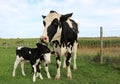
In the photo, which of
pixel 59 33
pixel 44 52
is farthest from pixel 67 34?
pixel 44 52

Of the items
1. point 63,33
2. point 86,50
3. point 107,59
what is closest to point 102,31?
point 107,59

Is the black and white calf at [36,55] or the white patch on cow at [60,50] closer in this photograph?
the black and white calf at [36,55]

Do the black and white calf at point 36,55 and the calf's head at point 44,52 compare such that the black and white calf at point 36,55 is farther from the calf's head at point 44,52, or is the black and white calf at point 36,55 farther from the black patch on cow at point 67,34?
the black patch on cow at point 67,34

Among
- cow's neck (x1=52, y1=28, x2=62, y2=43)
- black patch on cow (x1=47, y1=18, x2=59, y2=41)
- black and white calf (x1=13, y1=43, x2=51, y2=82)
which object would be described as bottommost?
black and white calf (x1=13, y1=43, x2=51, y2=82)

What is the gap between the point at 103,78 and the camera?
13.5m

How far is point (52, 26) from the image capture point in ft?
38.9

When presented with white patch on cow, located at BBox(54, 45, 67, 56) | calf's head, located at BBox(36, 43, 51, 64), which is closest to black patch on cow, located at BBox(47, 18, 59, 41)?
calf's head, located at BBox(36, 43, 51, 64)

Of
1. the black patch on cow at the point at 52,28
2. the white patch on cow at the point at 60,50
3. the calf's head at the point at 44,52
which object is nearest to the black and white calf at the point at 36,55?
the calf's head at the point at 44,52

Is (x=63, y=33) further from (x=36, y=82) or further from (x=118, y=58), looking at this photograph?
(x=118, y=58)

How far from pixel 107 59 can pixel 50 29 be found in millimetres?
9362

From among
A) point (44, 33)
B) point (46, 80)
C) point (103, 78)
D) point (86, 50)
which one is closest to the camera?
point (44, 33)

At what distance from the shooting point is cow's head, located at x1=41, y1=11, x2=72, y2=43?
11.5 metres

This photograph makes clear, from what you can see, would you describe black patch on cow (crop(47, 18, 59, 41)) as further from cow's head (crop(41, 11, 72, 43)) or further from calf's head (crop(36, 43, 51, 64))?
calf's head (crop(36, 43, 51, 64))

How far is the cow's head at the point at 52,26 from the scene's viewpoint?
11469 mm
